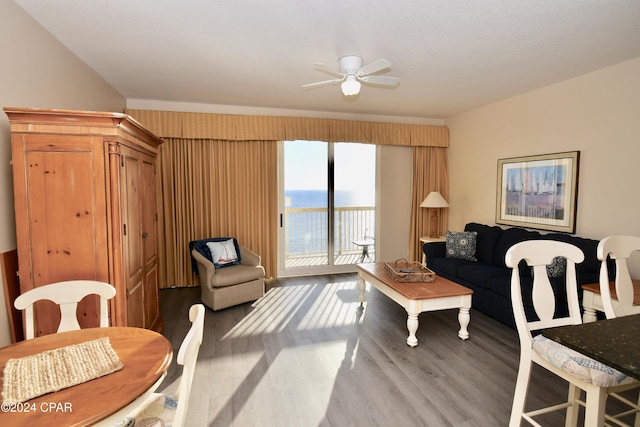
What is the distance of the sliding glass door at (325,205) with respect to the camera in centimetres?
522

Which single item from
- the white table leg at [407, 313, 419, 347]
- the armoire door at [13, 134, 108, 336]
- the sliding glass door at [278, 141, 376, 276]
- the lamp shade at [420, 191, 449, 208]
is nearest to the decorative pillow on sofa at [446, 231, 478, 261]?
the lamp shade at [420, 191, 449, 208]

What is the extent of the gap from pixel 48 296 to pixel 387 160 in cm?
482

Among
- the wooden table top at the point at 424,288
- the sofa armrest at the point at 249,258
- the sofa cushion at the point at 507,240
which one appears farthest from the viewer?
the sofa armrest at the point at 249,258

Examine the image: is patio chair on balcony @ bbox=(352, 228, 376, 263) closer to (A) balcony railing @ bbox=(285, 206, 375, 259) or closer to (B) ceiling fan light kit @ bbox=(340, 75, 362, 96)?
(A) balcony railing @ bbox=(285, 206, 375, 259)

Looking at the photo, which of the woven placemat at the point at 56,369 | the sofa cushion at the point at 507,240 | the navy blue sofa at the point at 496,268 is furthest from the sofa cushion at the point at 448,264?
the woven placemat at the point at 56,369

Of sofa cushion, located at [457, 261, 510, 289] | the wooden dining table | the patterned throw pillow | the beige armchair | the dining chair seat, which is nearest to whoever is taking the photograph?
the wooden dining table

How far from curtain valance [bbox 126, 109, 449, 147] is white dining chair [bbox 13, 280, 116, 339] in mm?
3077

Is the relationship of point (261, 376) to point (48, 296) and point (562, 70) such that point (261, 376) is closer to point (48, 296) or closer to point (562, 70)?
point (48, 296)

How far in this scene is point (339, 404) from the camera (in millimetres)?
2170

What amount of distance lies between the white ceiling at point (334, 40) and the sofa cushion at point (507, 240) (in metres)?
1.71

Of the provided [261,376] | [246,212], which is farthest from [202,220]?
[261,376]

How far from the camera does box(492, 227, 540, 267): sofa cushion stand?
153 inches

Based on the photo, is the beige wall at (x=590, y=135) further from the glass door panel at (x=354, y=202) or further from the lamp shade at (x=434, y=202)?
the glass door panel at (x=354, y=202)

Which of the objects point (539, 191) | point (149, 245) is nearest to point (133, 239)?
point (149, 245)
